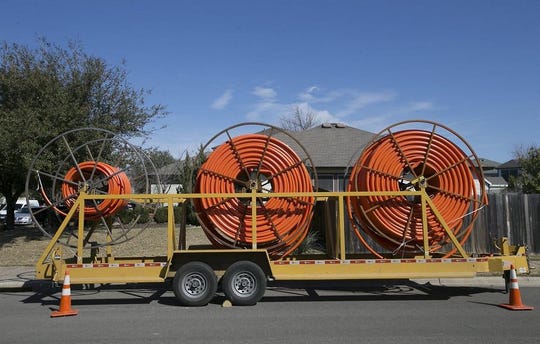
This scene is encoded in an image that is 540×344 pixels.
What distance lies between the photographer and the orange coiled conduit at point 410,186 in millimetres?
9641

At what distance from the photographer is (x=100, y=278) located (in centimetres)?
878

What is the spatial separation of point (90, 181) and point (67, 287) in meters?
2.17

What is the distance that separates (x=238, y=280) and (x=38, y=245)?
1127 centimetres

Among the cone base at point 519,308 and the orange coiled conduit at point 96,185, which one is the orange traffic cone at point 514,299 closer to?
the cone base at point 519,308

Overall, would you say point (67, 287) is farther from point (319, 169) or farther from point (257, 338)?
point (319, 169)

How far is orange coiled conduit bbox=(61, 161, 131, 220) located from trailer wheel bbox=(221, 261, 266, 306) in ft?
8.94

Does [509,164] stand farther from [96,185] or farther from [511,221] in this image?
[96,185]

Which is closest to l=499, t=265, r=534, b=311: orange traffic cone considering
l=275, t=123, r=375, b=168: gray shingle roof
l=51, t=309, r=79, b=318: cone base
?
l=51, t=309, r=79, b=318: cone base

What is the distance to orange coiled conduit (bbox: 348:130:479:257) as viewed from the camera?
9.64 meters

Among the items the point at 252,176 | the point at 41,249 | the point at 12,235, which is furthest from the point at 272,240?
the point at 12,235

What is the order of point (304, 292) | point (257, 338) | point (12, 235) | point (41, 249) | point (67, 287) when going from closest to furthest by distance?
1. point (257, 338)
2. point (67, 287)
3. point (304, 292)
4. point (41, 249)
5. point (12, 235)

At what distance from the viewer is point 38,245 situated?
1744 centimetres

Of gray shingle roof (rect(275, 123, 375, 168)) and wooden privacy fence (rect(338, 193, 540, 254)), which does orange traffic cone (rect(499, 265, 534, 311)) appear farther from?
gray shingle roof (rect(275, 123, 375, 168))

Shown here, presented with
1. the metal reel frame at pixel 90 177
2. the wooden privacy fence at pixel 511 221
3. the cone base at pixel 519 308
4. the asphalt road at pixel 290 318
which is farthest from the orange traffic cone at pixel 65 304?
the wooden privacy fence at pixel 511 221
